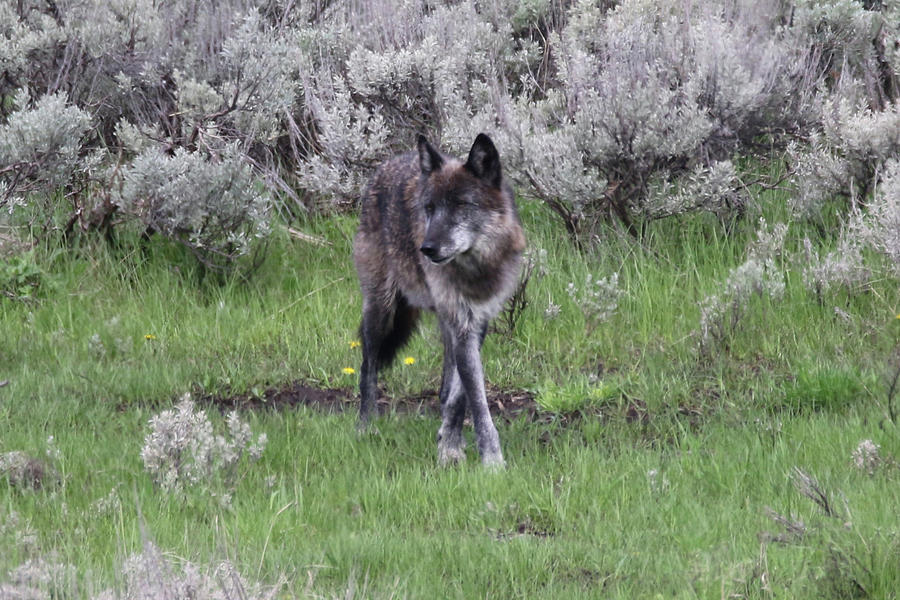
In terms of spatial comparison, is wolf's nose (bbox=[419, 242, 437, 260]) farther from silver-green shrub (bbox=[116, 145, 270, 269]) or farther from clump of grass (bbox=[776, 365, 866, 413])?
silver-green shrub (bbox=[116, 145, 270, 269])

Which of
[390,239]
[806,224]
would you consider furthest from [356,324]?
[806,224]

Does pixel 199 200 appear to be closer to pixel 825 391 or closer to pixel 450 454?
pixel 450 454

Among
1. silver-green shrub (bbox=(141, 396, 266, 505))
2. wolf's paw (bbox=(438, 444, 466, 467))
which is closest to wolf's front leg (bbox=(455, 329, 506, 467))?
wolf's paw (bbox=(438, 444, 466, 467))

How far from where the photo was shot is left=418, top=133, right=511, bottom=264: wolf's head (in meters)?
5.89

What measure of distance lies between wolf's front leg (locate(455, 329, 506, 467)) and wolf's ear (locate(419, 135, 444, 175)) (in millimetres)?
961

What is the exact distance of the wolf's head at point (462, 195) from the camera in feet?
19.3

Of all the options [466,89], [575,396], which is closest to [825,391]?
[575,396]

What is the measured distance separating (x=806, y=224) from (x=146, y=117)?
19.5 feet

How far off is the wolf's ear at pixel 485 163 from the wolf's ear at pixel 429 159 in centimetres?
20

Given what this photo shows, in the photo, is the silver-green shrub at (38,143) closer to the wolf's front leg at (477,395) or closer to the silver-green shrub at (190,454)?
the silver-green shrub at (190,454)

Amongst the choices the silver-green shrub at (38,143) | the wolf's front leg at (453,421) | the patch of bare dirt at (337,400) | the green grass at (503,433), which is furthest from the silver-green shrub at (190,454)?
the silver-green shrub at (38,143)

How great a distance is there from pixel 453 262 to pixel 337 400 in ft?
5.14

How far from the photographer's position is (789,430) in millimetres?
5781

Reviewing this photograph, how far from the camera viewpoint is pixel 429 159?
616cm
